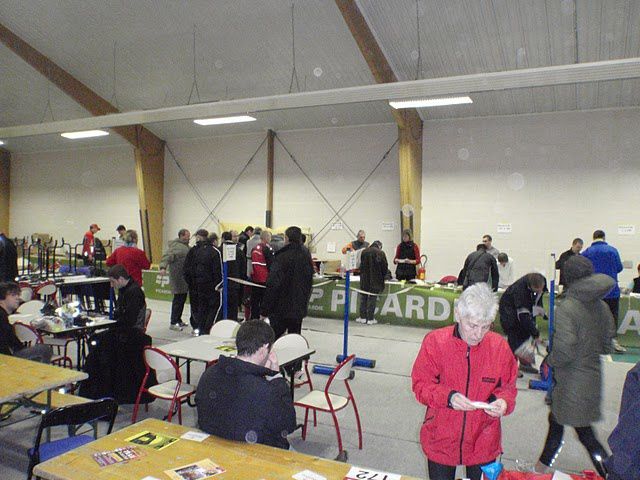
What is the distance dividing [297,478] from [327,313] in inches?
266

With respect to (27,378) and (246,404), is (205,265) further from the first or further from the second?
(246,404)

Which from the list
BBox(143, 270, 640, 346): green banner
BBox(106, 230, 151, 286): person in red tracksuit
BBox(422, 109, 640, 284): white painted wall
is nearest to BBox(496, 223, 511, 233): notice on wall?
BBox(422, 109, 640, 284): white painted wall

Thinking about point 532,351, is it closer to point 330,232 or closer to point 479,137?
point 479,137

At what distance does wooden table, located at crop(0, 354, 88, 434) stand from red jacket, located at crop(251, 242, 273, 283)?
424 cm

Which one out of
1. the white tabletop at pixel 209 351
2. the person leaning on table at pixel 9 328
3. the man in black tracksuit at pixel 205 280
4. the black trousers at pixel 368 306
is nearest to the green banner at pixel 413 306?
the black trousers at pixel 368 306

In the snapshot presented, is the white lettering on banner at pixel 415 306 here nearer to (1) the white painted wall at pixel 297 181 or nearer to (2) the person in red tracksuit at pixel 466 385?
(1) the white painted wall at pixel 297 181

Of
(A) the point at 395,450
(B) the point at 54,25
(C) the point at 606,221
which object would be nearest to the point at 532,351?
(A) the point at 395,450

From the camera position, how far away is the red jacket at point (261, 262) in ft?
24.9

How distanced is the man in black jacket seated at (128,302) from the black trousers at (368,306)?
428 centimetres

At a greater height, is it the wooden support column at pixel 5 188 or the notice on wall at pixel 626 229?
the wooden support column at pixel 5 188

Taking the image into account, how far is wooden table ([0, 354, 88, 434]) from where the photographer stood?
290 cm

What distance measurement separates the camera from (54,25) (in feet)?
31.6

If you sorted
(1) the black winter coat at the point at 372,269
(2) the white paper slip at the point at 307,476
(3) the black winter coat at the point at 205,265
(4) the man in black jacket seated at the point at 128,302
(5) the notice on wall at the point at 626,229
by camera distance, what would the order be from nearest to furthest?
(2) the white paper slip at the point at 307,476 → (4) the man in black jacket seated at the point at 128,302 → (3) the black winter coat at the point at 205,265 → (1) the black winter coat at the point at 372,269 → (5) the notice on wall at the point at 626,229

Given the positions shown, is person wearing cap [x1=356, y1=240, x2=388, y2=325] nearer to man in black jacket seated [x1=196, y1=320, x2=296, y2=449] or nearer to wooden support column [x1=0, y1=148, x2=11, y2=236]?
man in black jacket seated [x1=196, y1=320, x2=296, y2=449]
